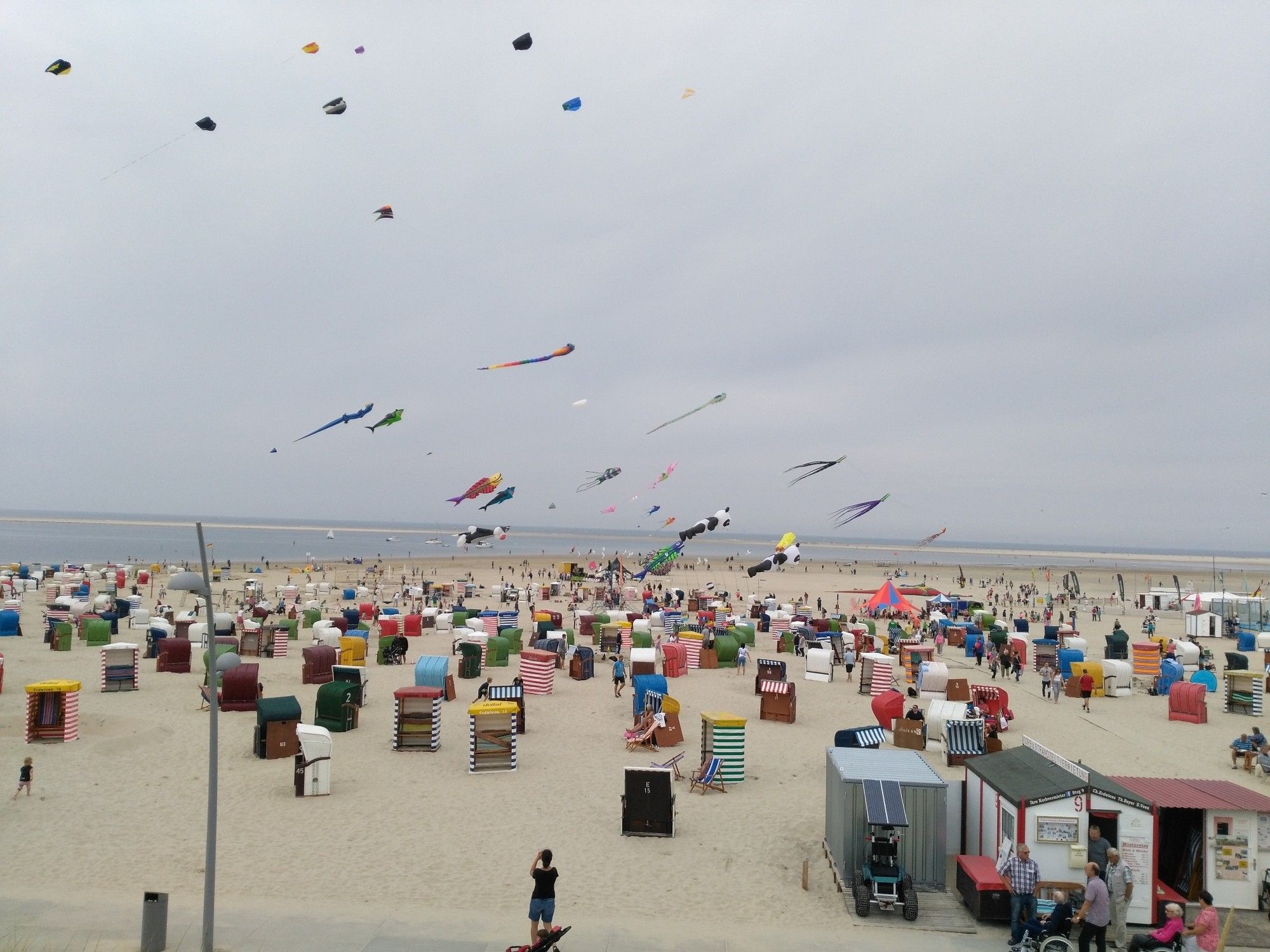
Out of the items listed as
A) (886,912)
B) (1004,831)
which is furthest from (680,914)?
(1004,831)

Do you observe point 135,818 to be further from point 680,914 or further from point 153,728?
point 680,914

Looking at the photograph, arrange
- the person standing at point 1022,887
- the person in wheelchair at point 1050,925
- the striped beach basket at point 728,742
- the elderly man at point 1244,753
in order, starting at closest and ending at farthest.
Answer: the person in wheelchair at point 1050,925
the person standing at point 1022,887
the striped beach basket at point 728,742
the elderly man at point 1244,753

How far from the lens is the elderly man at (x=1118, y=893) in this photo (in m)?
8.81

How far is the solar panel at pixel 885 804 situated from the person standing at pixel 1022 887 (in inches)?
46.8

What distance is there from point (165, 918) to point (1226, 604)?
45038mm

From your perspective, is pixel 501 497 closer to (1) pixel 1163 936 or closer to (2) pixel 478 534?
(2) pixel 478 534

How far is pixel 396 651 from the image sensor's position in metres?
27.1

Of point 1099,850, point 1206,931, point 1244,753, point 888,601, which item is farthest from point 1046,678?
point 1206,931

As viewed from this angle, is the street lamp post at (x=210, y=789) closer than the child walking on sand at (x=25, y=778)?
Yes

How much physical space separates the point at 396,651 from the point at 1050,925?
22.2m

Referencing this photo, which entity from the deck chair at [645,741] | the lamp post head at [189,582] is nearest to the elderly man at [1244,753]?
the deck chair at [645,741]

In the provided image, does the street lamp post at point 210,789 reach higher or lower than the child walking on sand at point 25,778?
higher

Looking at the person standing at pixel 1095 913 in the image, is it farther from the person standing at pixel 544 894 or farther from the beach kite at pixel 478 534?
the beach kite at pixel 478 534

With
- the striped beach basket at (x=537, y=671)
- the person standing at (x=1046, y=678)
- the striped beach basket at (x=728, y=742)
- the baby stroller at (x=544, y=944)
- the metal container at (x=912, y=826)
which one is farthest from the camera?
the person standing at (x=1046, y=678)
